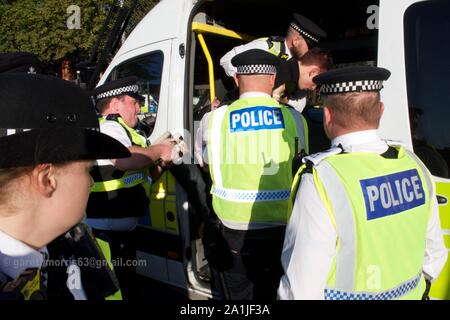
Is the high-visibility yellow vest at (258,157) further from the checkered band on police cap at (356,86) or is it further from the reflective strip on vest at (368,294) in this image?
A: the reflective strip on vest at (368,294)

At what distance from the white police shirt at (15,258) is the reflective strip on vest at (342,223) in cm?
90

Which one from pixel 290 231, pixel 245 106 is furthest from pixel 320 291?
pixel 245 106

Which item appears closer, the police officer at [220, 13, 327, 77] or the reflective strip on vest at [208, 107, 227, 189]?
the reflective strip on vest at [208, 107, 227, 189]

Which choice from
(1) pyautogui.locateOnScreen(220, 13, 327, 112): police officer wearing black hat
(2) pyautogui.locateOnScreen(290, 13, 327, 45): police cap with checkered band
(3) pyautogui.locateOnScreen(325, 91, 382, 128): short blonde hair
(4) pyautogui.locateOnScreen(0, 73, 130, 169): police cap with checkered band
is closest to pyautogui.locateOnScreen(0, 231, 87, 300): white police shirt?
(4) pyautogui.locateOnScreen(0, 73, 130, 169): police cap with checkered band

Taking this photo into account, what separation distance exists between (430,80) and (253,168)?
1.04m

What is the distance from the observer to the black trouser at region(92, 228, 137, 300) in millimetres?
2879

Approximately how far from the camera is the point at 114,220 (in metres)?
2.78

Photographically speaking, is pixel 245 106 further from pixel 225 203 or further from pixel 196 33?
pixel 196 33

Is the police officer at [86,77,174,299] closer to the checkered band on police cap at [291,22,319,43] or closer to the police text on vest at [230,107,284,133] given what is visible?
the police text on vest at [230,107,284,133]

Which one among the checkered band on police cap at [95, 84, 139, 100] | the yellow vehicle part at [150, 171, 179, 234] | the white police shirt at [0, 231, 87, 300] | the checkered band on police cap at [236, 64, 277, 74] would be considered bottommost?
the yellow vehicle part at [150, 171, 179, 234]

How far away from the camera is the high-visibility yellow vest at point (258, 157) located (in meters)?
2.14

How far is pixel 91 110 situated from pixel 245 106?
1.24 m

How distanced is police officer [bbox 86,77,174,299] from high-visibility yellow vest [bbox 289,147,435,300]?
59.9 inches

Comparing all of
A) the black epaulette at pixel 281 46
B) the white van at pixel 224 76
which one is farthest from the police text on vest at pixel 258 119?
the black epaulette at pixel 281 46
